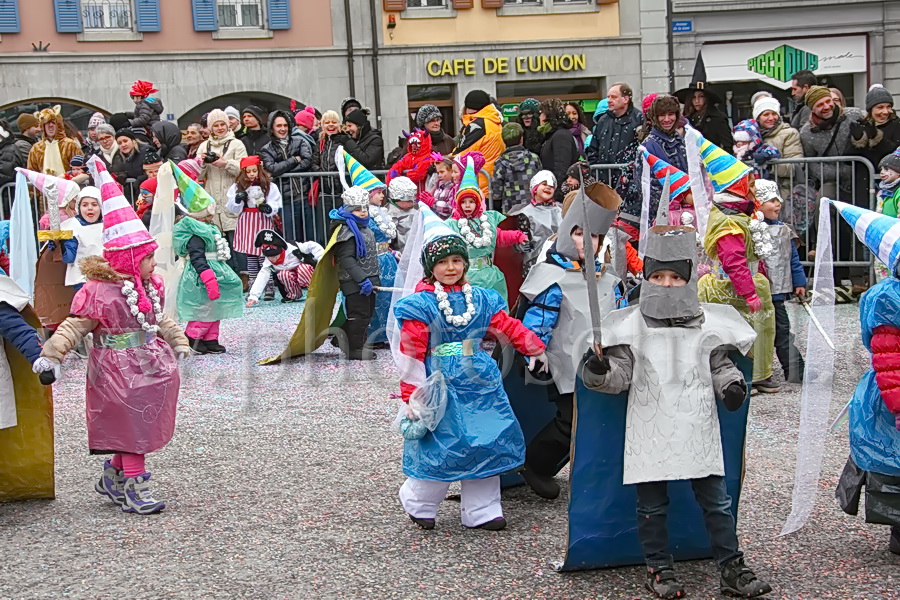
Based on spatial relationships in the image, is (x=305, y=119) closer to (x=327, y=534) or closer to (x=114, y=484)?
(x=114, y=484)

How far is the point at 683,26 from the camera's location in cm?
2450

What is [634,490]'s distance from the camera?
4742 mm

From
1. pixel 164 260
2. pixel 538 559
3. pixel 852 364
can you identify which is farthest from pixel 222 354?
pixel 538 559

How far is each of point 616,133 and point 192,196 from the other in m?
4.47

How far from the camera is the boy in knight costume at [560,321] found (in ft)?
18.8

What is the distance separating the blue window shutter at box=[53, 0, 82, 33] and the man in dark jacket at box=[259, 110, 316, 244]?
1022 centimetres

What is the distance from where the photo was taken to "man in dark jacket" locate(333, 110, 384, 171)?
1377cm

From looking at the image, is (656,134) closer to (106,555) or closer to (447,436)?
(447,436)

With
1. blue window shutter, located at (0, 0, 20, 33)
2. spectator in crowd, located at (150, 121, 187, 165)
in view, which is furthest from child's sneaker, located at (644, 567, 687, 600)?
blue window shutter, located at (0, 0, 20, 33)

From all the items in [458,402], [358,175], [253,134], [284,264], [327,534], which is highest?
[253,134]

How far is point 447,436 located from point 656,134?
5.72 meters

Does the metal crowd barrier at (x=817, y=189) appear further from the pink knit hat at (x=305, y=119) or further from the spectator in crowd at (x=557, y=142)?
the pink knit hat at (x=305, y=119)

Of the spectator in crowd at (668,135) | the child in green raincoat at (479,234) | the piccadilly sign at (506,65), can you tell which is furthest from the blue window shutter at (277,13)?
the child in green raincoat at (479,234)

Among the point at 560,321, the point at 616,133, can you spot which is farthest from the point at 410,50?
the point at 560,321
